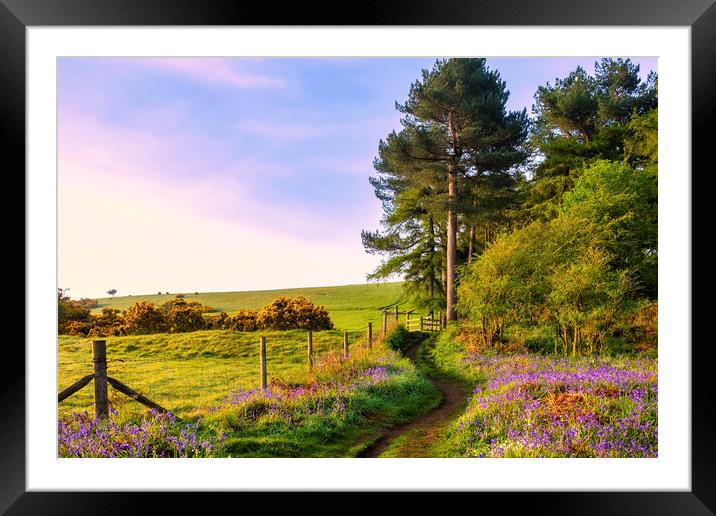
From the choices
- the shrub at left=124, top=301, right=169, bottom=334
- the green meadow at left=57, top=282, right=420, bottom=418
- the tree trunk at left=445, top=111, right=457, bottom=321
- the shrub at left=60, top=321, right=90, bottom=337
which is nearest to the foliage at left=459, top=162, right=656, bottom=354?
the tree trunk at left=445, top=111, right=457, bottom=321

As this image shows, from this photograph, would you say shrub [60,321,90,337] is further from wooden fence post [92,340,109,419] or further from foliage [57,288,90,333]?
wooden fence post [92,340,109,419]

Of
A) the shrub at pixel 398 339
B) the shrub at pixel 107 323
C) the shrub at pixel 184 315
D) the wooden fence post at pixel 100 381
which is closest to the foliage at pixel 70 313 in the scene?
the shrub at pixel 107 323

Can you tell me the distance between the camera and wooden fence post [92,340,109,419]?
415 cm

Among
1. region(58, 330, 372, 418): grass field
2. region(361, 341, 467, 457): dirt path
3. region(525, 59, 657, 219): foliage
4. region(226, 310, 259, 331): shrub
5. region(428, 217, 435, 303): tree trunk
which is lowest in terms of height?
region(361, 341, 467, 457): dirt path

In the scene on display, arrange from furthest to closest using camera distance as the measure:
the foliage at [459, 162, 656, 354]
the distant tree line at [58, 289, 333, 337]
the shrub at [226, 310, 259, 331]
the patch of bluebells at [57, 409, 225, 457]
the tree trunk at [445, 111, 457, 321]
A: the tree trunk at [445, 111, 457, 321] → the shrub at [226, 310, 259, 331] → the foliage at [459, 162, 656, 354] → the distant tree line at [58, 289, 333, 337] → the patch of bluebells at [57, 409, 225, 457]

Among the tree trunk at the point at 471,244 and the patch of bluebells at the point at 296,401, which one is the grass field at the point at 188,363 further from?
the tree trunk at the point at 471,244

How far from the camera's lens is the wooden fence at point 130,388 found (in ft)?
13.6

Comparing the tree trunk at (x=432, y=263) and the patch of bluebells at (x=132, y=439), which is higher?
the tree trunk at (x=432, y=263)

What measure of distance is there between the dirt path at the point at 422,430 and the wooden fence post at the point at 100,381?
2808 mm

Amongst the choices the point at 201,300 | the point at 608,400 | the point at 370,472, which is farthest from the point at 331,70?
the point at 608,400

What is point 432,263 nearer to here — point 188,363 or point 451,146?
point 451,146
